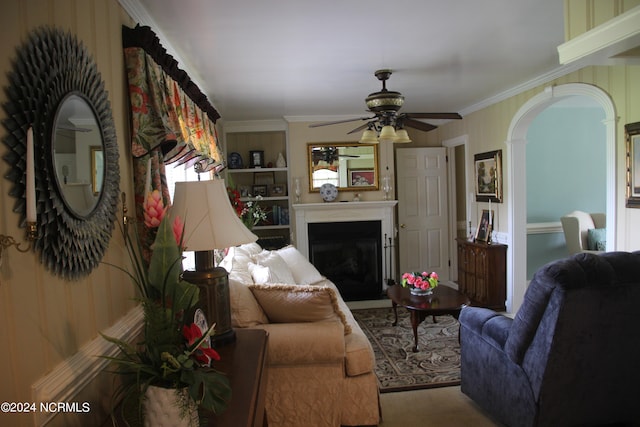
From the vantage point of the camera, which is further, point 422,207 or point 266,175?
point 422,207

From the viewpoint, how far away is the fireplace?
5.62 metres

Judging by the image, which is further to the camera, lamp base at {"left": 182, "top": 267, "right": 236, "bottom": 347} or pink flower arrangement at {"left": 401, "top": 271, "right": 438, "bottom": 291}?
pink flower arrangement at {"left": 401, "top": 271, "right": 438, "bottom": 291}

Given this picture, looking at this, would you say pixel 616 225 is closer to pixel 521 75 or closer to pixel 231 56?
pixel 521 75

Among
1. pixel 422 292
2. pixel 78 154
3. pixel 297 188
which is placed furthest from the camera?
pixel 297 188

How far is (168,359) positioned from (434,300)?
3.07 m

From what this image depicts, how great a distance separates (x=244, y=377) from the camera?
1.46m

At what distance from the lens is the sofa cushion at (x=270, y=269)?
9.88 feet

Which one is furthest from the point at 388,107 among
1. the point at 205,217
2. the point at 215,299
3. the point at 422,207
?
the point at 422,207

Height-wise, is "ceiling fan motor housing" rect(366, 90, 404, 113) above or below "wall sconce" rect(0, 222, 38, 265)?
above

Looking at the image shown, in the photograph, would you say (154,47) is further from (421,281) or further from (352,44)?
(421,281)

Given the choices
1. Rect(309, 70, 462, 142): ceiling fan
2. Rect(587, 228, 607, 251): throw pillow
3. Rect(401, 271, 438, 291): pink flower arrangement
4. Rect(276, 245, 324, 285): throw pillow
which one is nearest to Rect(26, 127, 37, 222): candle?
Rect(309, 70, 462, 142): ceiling fan

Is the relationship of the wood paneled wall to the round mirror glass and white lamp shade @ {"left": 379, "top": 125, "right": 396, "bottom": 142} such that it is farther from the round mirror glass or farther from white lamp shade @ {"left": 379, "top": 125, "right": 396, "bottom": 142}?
white lamp shade @ {"left": 379, "top": 125, "right": 396, "bottom": 142}

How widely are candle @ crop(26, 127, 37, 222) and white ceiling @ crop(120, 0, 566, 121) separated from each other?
127 centimetres

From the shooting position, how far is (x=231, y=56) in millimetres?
3033
